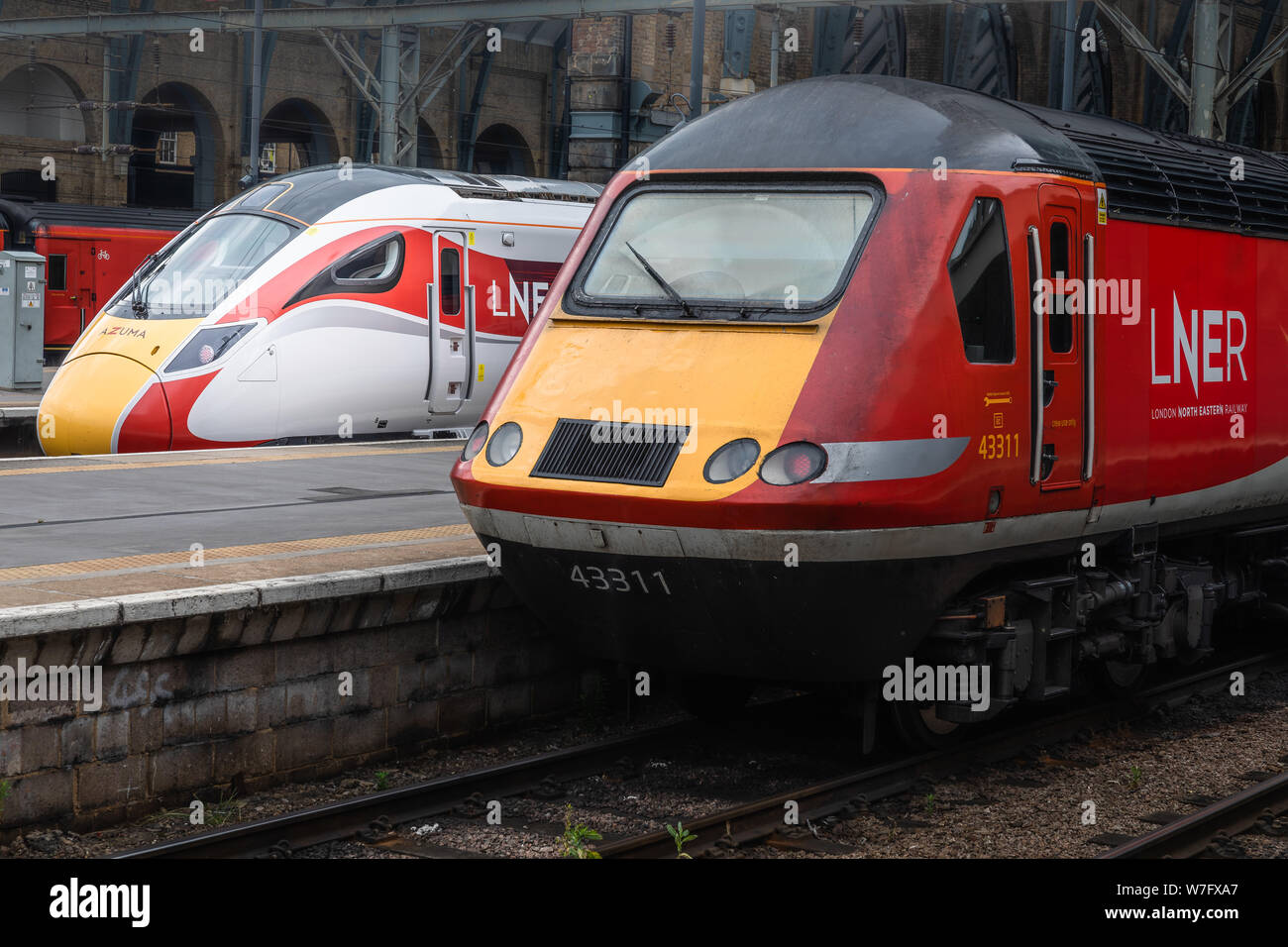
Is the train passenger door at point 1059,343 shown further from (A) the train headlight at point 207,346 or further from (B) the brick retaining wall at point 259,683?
(A) the train headlight at point 207,346

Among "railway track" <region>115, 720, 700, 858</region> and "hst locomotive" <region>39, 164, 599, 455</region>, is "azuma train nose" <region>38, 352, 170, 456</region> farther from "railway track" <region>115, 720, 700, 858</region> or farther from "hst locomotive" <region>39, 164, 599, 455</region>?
"railway track" <region>115, 720, 700, 858</region>

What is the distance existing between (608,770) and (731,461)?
203 cm

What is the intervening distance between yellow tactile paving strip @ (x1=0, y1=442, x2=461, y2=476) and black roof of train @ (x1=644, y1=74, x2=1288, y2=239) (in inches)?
256

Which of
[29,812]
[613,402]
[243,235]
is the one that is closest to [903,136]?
[613,402]

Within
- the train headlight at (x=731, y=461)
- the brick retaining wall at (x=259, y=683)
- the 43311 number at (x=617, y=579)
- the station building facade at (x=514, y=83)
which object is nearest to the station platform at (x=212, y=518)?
the brick retaining wall at (x=259, y=683)

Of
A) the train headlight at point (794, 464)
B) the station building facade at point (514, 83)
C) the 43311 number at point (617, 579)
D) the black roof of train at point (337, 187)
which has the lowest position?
the 43311 number at point (617, 579)

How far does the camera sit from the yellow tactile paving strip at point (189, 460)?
502 inches

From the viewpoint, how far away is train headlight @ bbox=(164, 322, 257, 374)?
14.1m

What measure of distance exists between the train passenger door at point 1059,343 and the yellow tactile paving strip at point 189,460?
7.84 metres

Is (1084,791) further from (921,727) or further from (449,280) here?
(449,280)

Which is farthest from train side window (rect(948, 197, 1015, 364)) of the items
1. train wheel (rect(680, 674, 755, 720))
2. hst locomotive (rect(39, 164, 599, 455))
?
hst locomotive (rect(39, 164, 599, 455))

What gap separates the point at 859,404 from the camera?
6758 millimetres
